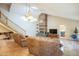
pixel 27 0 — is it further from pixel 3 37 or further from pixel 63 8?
pixel 3 37

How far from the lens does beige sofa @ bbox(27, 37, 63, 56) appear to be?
171cm

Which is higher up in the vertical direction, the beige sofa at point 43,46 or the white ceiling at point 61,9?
the white ceiling at point 61,9

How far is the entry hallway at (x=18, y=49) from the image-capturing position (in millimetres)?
1676

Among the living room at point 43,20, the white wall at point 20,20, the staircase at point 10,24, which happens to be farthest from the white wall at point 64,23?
the staircase at point 10,24

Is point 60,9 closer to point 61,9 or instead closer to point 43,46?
point 61,9

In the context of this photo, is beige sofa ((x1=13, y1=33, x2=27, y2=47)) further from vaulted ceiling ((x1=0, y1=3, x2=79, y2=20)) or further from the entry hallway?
vaulted ceiling ((x1=0, y1=3, x2=79, y2=20))

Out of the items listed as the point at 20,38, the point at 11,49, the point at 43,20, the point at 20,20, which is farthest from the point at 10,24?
the point at 43,20

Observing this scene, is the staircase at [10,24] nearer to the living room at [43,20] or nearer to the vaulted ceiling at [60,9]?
the living room at [43,20]

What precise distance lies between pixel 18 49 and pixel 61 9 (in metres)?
1.05

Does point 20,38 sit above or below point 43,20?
below

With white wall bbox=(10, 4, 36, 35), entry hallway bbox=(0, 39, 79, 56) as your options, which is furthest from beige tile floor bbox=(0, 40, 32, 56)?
white wall bbox=(10, 4, 36, 35)

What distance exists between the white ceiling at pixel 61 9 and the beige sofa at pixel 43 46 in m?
0.48

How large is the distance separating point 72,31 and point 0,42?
1.30 meters

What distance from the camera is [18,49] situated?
169cm
